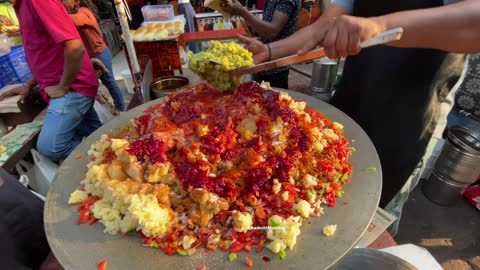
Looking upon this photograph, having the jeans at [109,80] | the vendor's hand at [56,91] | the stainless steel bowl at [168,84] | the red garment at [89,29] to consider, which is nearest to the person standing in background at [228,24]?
the jeans at [109,80]

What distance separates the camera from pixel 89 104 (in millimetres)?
4039

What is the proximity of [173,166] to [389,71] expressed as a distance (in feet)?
6.62

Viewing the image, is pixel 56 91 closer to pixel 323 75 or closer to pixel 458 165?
pixel 323 75

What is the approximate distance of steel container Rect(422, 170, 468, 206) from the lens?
3.98 meters

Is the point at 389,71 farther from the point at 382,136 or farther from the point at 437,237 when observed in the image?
the point at 437,237

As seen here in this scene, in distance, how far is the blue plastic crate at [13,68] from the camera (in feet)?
13.8

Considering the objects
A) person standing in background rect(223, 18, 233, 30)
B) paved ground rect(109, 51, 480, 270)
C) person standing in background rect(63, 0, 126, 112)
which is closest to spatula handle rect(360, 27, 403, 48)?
paved ground rect(109, 51, 480, 270)

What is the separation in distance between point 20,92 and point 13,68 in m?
0.83

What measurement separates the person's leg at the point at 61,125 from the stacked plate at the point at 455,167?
5425 millimetres

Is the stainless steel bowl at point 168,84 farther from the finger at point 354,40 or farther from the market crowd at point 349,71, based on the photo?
the finger at point 354,40

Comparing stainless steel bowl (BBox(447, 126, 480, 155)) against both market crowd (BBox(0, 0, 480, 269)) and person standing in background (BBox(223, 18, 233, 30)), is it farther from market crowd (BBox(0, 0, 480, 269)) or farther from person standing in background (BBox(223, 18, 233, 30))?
person standing in background (BBox(223, 18, 233, 30))

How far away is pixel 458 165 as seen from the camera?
12.6 feet

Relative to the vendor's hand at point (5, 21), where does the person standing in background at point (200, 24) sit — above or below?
below

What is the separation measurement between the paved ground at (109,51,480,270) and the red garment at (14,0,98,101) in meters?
5.06
